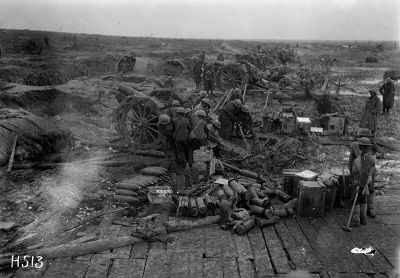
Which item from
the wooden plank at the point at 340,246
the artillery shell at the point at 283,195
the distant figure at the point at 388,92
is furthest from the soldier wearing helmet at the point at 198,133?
the distant figure at the point at 388,92

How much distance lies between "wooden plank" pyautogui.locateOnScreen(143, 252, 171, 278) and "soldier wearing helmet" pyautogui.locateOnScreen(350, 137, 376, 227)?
134 inches

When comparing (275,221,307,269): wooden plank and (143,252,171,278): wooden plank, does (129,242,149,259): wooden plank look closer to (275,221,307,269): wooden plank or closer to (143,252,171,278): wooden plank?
(143,252,171,278): wooden plank

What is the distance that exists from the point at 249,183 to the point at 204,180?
1.05 m

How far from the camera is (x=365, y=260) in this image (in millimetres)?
5676

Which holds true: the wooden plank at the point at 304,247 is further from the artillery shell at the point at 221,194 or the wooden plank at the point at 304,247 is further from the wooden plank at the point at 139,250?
the wooden plank at the point at 139,250

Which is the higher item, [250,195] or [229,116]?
[229,116]

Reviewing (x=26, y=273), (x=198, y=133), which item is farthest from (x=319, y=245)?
(x=26, y=273)

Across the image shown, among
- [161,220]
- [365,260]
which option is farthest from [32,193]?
[365,260]

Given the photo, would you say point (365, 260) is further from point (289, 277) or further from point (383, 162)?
point (383, 162)

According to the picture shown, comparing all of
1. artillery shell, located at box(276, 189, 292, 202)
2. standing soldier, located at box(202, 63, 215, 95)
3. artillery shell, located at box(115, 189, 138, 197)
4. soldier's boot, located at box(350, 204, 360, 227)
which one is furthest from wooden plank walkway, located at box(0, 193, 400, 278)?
standing soldier, located at box(202, 63, 215, 95)

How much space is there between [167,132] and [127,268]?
3702mm

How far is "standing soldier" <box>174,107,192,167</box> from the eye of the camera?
841 cm

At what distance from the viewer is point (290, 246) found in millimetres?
6062

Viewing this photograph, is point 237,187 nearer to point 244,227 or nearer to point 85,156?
point 244,227
